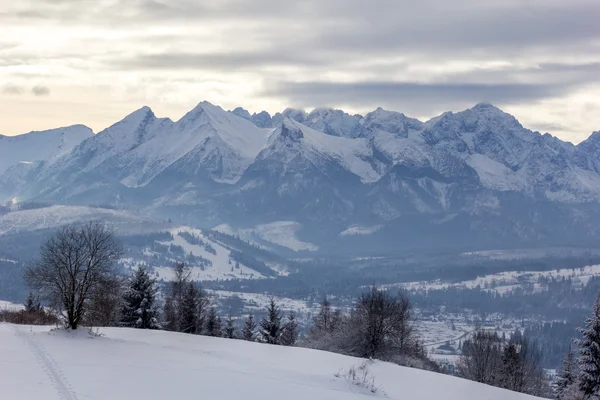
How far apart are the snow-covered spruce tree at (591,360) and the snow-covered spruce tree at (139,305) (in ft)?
108

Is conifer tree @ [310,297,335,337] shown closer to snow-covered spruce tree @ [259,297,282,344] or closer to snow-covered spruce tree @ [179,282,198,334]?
snow-covered spruce tree @ [259,297,282,344]

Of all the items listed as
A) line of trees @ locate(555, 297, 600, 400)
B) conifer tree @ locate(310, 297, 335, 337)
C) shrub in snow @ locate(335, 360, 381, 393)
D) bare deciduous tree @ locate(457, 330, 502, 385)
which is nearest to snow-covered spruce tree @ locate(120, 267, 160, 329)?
conifer tree @ locate(310, 297, 335, 337)

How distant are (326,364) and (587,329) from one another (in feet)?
63.6

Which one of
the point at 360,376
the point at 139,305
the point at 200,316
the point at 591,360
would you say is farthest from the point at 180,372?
the point at 200,316

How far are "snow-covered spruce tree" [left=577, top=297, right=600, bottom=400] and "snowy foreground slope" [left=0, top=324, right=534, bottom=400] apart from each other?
41.0 ft

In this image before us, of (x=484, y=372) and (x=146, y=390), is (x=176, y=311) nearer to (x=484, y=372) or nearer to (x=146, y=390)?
(x=484, y=372)

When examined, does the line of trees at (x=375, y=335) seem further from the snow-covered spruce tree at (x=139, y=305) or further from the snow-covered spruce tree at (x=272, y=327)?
the snow-covered spruce tree at (x=139, y=305)

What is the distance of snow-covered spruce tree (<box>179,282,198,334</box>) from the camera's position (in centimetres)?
6581

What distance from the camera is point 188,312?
66688 mm

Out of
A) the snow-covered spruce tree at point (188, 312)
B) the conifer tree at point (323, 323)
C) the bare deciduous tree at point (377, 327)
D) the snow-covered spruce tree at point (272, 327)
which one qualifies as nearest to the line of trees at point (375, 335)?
the bare deciduous tree at point (377, 327)

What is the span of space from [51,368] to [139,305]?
110 feet

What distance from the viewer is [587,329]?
4528cm

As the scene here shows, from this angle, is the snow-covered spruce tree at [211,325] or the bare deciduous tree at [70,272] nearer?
the bare deciduous tree at [70,272]

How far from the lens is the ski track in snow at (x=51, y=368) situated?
22.7 m
